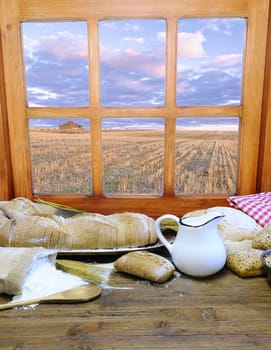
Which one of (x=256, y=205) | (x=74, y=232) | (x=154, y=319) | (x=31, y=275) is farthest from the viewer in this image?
(x=256, y=205)

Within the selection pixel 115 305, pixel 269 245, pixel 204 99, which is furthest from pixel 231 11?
Result: pixel 115 305

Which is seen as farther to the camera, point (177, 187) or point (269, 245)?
point (177, 187)

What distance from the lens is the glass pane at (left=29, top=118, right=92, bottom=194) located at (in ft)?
3.30

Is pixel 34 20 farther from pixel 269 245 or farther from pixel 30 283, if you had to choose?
pixel 269 245

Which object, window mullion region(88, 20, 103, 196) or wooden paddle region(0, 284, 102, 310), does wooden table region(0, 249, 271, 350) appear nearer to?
wooden paddle region(0, 284, 102, 310)

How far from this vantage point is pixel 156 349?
457 millimetres

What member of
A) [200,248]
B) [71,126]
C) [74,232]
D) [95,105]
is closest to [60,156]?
[71,126]

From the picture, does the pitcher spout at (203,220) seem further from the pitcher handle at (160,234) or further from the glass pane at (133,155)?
the glass pane at (133,155)

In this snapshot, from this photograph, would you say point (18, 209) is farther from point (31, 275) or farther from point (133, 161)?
point (133, 161)

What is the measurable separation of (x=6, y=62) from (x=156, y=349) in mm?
923

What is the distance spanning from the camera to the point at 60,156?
1056 mm

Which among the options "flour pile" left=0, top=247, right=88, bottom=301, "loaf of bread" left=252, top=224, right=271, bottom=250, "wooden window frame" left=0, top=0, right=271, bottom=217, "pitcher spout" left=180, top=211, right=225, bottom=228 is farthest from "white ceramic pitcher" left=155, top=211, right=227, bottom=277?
"wooden window frame" left=0, top=0, right=271, bottom=217

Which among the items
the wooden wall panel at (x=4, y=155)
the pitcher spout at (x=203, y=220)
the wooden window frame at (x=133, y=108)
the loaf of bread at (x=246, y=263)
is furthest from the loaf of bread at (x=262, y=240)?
the wooden wall panel at (x=4, y=155)

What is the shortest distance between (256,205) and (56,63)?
787 mm
